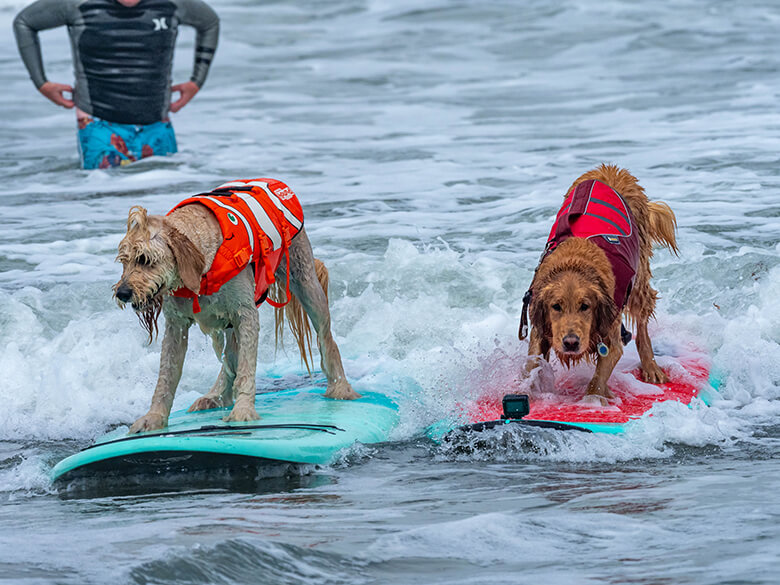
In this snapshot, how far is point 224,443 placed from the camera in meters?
5.24

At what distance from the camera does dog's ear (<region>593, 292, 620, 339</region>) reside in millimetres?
5984

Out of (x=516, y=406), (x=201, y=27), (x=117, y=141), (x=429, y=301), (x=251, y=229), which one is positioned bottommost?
(x=516, y=406)

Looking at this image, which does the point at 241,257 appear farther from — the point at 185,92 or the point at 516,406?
the point at 185,92

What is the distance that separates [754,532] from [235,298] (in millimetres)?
2642

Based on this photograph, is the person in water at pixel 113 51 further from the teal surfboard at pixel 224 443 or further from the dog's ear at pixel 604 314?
the dog's ear at pixel 604 314

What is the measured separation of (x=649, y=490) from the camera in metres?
4.75

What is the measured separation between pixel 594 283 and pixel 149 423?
89.9 inches

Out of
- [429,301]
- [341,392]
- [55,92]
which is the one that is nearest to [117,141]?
[55,92]

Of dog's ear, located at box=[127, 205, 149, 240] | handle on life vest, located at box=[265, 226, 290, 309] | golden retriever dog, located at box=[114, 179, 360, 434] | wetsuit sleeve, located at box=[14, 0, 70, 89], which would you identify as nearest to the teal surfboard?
golden retriever dog, located at box=[114, 179, 360, 434]

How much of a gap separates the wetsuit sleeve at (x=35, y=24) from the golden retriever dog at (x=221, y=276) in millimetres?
6665

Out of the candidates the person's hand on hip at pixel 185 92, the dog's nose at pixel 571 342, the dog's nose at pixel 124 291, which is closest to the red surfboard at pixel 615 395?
the dog's nose at pixel 571 342

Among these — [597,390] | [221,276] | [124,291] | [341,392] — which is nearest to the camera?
[124,291]

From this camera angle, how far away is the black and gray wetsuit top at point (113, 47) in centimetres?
1197

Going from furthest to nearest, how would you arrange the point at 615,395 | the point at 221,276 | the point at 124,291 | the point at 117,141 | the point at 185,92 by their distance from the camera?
the point at 117,141 < the point at 185,92 < the point at 615,395 < the point at 221,276 < the point at 124,291
